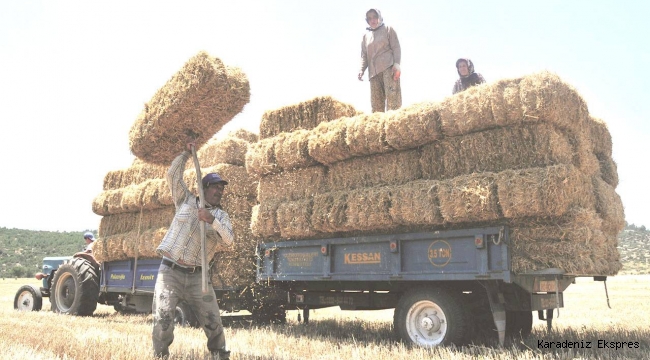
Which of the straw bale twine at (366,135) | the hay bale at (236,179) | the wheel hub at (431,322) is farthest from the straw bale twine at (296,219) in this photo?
the wheel hub at (431,322)

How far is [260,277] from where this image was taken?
9.31 metres

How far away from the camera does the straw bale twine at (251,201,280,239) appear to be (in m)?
8.95

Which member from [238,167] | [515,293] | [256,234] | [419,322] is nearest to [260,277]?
[256,234]

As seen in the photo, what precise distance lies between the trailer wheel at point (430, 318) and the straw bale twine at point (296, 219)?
1.84 metres

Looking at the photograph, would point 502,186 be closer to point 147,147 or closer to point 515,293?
point 515,293

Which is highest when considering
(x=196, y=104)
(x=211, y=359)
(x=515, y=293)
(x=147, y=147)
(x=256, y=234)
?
(x=196, y=104)

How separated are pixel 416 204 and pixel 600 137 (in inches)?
126

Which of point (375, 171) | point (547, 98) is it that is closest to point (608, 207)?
point (547, 98)

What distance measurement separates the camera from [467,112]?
702 centimetres

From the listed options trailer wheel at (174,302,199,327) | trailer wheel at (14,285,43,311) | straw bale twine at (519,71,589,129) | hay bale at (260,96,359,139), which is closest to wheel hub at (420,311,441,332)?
straw bale twine at (519,71,589,129)

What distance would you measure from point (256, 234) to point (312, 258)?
1.13 m

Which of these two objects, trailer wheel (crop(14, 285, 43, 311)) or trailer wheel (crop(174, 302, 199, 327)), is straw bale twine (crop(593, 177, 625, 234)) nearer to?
trailer wheel (crop(174, 302, 199, 327))

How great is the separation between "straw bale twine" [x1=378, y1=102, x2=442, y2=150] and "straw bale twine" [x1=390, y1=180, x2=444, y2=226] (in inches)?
22.3

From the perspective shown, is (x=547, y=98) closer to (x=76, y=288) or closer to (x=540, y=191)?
(x=540, y=191)
